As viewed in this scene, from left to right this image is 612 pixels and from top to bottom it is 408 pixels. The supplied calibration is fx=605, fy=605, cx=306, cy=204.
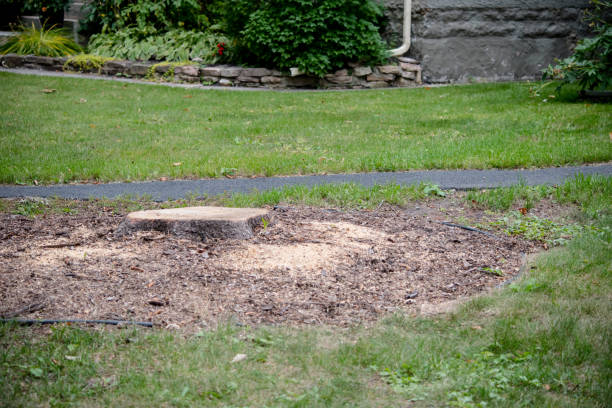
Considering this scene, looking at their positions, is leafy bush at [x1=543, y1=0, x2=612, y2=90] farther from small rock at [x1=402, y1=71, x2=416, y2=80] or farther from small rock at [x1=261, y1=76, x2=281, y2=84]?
small rock at [x1=261, y1=76, x2=281, y2=84]

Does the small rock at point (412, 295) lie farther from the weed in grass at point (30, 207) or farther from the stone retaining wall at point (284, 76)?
the stone retaining wall at point (284, 76)

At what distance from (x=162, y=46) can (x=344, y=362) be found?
1191 centimetres

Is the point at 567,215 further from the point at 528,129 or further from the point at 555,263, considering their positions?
the point at 528,129

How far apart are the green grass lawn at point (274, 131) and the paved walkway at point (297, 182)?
224mm

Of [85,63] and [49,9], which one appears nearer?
[85,63]

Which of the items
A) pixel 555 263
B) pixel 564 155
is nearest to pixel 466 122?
pixel 564 155

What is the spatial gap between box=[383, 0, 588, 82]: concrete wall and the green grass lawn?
110 centimetres

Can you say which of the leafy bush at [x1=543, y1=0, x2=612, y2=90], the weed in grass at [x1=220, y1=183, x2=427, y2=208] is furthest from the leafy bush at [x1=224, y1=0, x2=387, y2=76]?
the weed in grass at [x1=220, y1=183, x2=427, y2=208]

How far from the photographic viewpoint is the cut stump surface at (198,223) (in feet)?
13.8

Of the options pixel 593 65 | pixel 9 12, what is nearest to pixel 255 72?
pixel 593 65

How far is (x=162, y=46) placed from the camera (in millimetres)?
13414

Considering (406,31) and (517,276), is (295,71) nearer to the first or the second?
(406,31)

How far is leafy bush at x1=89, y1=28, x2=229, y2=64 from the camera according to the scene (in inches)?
518

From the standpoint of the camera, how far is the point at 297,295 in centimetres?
354
